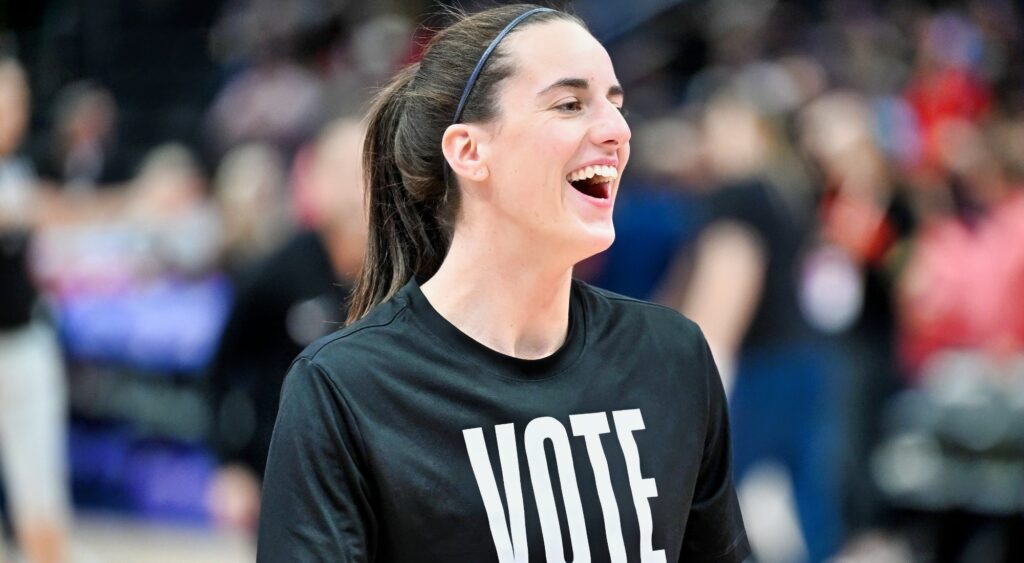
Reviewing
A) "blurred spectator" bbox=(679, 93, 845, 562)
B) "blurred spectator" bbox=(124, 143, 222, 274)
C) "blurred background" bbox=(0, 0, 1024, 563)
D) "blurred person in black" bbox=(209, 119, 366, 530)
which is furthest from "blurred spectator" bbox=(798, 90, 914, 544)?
"blurred spectator" bbox=(124, 143, 222, 274)

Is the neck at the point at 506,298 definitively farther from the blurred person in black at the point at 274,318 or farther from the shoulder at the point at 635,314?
the blurred person in black at the point at 274,318

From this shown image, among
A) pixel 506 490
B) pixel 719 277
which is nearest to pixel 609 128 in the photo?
pixel 506 490

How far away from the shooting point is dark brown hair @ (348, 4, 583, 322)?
2.43 m

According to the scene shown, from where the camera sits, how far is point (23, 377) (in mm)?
7117

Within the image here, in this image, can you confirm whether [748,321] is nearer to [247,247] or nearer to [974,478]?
[974,478]

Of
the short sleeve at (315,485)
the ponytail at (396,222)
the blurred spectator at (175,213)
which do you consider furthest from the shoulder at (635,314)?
Result: the blurred spectator at (175,213)

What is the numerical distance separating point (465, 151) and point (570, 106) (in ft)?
0.64

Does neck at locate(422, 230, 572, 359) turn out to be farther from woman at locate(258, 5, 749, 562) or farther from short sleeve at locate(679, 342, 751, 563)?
short sleeve at locate(679, 342, 751, 563)

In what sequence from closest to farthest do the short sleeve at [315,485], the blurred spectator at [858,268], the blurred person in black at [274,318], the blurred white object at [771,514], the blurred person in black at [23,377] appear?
the short sleeve at [315,485]
the blurred person in black at [274,318]
the blurred white object at [771,514]
the blurred person in black at [23,377]
the blurred spectator at [858,268]

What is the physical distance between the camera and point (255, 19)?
1277 cm

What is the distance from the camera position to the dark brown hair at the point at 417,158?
243cm

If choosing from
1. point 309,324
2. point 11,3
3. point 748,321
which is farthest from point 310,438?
point 11,3

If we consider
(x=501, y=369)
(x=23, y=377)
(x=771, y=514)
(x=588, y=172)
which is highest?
(x=588, y=172)

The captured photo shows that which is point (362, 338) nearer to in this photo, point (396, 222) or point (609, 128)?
point (396, 222)
